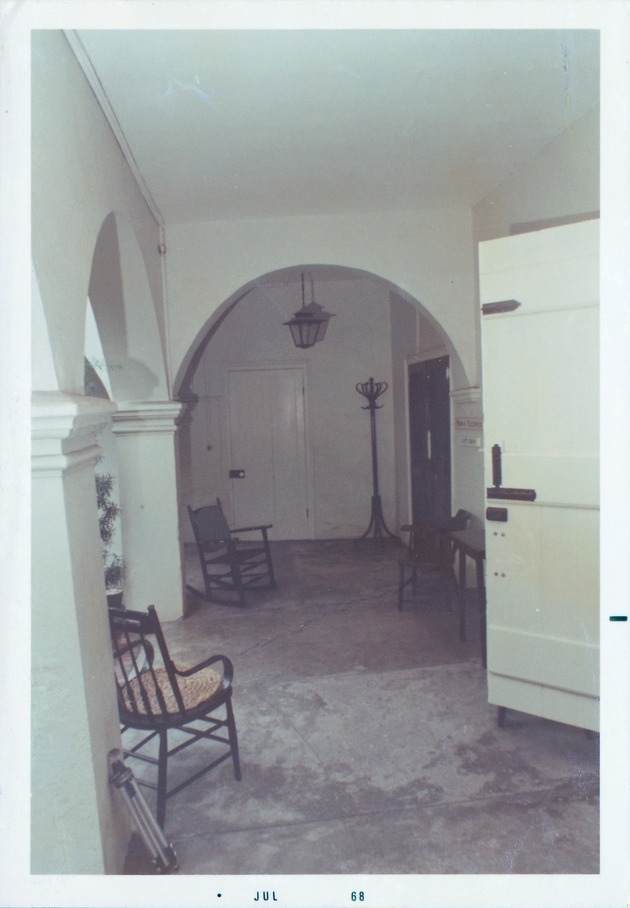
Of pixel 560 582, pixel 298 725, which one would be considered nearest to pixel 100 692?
pixel 298 725

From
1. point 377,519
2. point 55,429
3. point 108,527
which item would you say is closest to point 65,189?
point 55,429

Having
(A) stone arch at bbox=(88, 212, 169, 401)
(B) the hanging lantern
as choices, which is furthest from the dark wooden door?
(A) stone arch at bbox=(88, 212, 169, 401)

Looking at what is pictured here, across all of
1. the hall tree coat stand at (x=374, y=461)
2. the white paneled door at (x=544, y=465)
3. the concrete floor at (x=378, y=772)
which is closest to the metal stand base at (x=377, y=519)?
the hall tree coat stand at (x=374, y=461)

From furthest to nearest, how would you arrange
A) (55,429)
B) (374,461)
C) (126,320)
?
1. (374,461)
2. (126,320)
3. (55,429)

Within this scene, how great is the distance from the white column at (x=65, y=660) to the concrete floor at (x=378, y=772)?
410mm

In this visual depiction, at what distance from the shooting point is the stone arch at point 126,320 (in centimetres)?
366

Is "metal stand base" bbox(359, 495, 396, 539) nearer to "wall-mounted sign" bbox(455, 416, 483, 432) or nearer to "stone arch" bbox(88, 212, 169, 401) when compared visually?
"wall-mounted sign" bbox(455, 416, 483, 432)

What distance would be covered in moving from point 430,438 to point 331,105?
147 inches

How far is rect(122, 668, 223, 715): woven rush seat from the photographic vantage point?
2.35 m

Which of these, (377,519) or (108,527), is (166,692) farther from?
(377,519)

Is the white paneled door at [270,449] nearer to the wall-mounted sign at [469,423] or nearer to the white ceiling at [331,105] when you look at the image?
the wall-mounted sign at [469,423]

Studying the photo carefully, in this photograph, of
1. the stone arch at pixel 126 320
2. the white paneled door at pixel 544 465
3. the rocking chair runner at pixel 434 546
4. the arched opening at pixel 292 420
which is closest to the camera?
the white paneled door at pixel 544 465

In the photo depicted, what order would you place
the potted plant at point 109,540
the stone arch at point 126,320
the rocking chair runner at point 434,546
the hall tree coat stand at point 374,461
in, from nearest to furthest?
the stone arch at point 126,320 < the rocking chair runner at point 434,546 < the potted plant at point 109,540 < the hall tree coat stand at point 374,461

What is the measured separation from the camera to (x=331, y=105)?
109 inches
